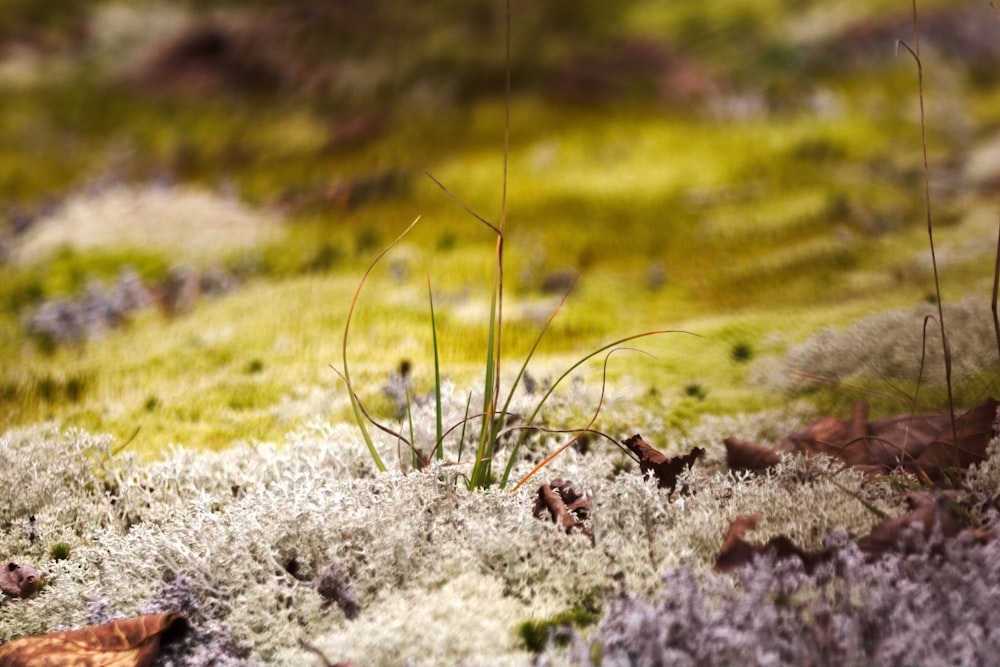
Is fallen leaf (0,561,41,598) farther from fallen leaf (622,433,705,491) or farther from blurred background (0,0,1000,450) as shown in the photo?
fallen leaf (622,433,705,491)

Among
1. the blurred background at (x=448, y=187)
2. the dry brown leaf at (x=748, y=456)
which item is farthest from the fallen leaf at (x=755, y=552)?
the blurred background at (x=448, y=187)

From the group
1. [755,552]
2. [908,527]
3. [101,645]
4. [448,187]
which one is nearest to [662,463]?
[755,552]

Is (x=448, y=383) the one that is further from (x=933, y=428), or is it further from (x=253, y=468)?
(x=933, y=428)

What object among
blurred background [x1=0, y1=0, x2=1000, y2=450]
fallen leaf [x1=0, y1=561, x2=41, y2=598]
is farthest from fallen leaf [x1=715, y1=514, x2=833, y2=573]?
fallen leaf [x1=0, y1=561, x2=41, y2=598]

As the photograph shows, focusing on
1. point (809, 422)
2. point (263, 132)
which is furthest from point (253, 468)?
point (263, 132)

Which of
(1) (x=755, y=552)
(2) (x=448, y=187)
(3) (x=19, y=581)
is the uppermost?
(2) (x=448, y=187)

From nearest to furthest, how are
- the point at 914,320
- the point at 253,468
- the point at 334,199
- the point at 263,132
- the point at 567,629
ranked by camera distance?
the point at 567,629, the point at 253,468, the point at 914,320, the point at 334,199, the point at 263,132

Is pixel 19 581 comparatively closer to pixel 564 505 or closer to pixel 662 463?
pixel 564 505

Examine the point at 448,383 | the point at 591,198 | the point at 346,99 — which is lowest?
the point at 448,383
